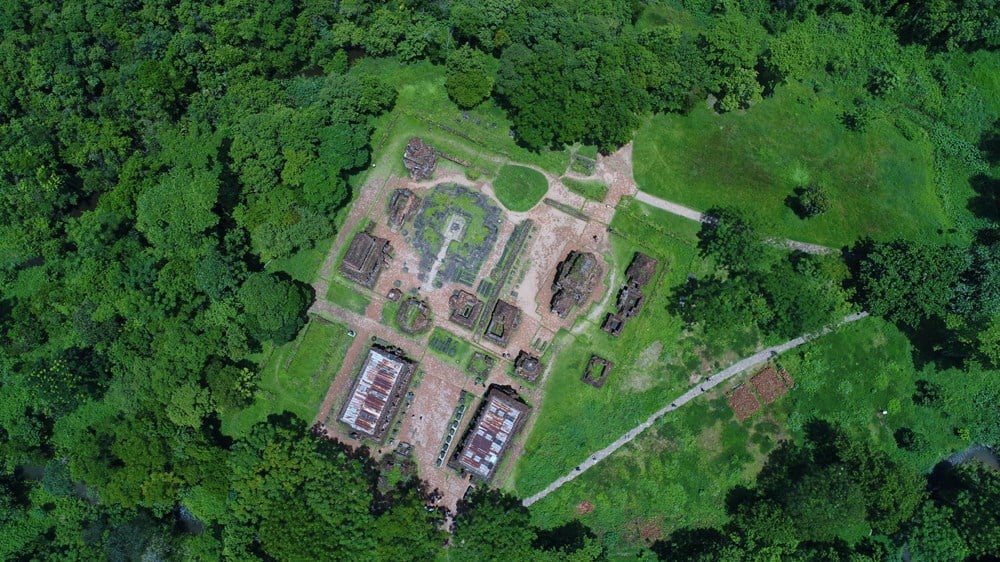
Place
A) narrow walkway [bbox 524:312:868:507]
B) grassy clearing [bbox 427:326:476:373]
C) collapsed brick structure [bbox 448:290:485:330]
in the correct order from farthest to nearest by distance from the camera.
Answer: grassy clearing [bbox 427:326:476:373], collapsed brick structure [bbox 448:290:485:330], narrow walkway [bbox 524:312:868:507]

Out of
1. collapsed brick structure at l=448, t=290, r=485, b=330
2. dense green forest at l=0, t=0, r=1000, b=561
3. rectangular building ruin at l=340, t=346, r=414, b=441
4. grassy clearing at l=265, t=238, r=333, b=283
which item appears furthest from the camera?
grassy clearing at l=265, t=238, r=333, b=283

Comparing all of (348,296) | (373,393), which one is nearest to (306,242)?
(348,296)

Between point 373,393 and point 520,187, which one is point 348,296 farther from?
point 520,187

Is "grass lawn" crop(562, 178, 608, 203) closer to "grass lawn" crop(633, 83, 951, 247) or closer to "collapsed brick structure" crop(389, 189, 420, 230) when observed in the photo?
"grass lawn" crop(633, 83, 951, 247)

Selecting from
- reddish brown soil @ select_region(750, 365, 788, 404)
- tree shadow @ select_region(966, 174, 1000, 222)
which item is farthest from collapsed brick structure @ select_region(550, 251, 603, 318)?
tree shadow @ select_region(966, 174, 1000, 222)

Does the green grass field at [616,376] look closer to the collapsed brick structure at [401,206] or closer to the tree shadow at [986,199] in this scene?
the collapsed brick structure at [401,206]

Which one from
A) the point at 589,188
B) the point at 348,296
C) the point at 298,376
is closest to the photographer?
the point at 298,376

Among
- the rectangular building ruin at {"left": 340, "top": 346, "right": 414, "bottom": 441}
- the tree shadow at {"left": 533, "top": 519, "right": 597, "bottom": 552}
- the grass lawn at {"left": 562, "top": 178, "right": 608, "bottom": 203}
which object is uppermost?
the grass lawn at {"left": 562, "top": 178, "right": 608, "bottom": 203}
